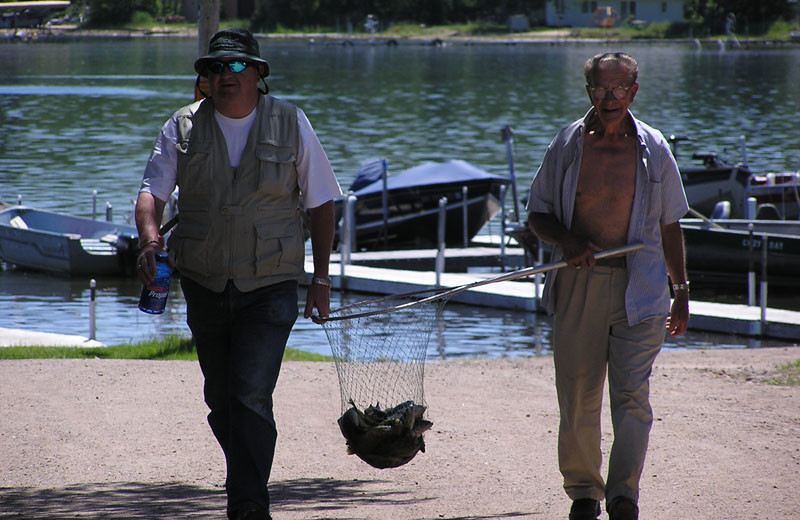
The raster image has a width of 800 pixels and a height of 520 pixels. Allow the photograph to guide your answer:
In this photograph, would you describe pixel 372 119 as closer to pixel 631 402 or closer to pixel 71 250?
pixel 71 250

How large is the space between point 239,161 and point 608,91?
1527 millimetres

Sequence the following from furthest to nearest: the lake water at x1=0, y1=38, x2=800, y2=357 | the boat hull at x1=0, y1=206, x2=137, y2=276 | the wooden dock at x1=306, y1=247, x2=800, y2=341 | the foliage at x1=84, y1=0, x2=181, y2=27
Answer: the foliage at x1=84, y1=0, x2=181, y2=27 → the boat hull at x1=0, y1=206, x2=137, y2=276 → the lake water at x1=0, y1=38, x2=800, y2=357 → the wooden dock at x1=306, y1=247, x2=800, y2=341

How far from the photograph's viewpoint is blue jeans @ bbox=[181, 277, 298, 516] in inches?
190

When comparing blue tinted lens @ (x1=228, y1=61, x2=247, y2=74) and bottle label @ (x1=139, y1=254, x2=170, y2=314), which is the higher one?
blue tinted lens @ (x1=228, y1=61, x2=247, y2=74)

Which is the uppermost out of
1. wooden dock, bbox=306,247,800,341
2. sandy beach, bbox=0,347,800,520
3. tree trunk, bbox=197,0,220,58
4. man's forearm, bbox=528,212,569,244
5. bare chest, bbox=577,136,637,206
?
tree trunk, bbox=197,0,220,58

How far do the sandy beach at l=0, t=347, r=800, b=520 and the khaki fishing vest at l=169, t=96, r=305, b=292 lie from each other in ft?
3.66

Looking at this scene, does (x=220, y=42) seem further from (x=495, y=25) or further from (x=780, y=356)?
(x=495, y=25)

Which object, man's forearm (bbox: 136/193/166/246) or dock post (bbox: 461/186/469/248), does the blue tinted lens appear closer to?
man's forearm (bbox: 136/193/166/246)

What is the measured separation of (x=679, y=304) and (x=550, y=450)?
6.06ft

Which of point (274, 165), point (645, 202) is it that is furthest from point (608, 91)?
point (274, 165)

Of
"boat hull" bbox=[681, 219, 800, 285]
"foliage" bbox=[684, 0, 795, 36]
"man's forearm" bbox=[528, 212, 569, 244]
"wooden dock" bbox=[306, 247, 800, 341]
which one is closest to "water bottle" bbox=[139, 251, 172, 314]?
"man's forearm" bbox=[528, 212, 569, 244]

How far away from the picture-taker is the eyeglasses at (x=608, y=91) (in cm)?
496

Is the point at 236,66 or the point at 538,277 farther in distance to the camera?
the point at 538,277

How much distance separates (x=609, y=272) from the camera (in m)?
5.09
